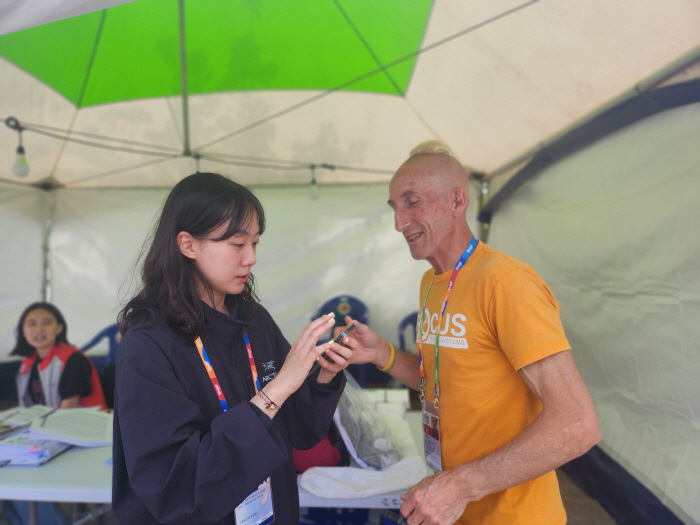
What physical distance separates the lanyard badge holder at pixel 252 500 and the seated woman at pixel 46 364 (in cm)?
290

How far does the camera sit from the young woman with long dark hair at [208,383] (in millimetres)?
977

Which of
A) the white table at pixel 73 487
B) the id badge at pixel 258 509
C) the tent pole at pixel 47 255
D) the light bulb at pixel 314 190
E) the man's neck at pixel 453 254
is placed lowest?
the white table at pixel 73 487

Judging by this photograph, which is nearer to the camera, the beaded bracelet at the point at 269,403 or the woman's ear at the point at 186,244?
the beaded bracelet at the point at 269,403

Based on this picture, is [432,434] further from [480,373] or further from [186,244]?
[186,244]

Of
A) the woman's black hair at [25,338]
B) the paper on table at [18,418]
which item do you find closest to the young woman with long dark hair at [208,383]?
the paper on table at [18,418]

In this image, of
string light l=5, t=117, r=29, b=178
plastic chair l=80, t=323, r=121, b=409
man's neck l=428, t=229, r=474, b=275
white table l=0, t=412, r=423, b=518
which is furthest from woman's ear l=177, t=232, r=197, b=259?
string light l=5, t=117, r=29, b=178

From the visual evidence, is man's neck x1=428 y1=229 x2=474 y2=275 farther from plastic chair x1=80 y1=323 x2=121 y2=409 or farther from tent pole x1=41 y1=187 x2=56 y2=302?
tent pole x1=41 y1=187 x2=56 y2=302

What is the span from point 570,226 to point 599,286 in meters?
0.54

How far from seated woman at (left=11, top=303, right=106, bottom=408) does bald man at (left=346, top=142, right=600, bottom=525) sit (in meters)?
2.90

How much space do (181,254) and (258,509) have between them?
0.78m

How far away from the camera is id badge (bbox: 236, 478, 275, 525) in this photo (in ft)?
3.92

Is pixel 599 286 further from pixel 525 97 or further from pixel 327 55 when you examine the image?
pixel 327 55

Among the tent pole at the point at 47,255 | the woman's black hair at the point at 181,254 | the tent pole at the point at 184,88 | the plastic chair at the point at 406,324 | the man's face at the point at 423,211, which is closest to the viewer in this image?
the woman's black hair at the point at 181,254

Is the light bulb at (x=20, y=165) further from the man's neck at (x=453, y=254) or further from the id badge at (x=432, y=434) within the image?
the id badge at (x=432, y=434)
